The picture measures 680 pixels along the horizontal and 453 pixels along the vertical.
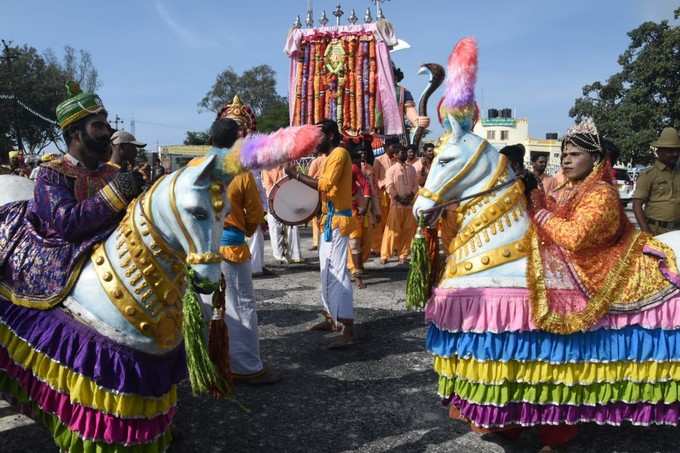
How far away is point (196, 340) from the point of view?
2.45 metres

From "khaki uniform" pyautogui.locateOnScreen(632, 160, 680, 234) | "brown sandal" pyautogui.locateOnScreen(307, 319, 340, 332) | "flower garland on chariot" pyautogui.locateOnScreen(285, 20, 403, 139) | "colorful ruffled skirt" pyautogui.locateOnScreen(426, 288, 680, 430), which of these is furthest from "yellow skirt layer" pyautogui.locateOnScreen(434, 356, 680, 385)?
"flower garland on chariot" pyautogui.locateOnScreen(285, 20, 403, 139)

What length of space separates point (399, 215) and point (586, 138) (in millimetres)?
7011

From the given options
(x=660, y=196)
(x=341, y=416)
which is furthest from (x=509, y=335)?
(x=660, y=196)

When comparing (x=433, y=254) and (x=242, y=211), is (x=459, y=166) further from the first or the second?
(x=242, y=211)

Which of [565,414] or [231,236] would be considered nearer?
[565,414]

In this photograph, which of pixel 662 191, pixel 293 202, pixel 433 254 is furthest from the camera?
pixel 293 202

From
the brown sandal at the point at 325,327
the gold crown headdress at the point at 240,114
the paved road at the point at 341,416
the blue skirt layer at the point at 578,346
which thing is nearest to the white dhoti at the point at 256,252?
the brown sandal at the point at 325,327

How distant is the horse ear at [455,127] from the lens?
10.8 ft

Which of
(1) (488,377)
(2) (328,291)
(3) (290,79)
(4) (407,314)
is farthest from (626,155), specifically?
(1) (488,377)

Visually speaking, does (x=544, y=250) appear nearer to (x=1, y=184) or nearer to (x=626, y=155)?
(x=1, y=184)

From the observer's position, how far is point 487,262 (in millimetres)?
3213

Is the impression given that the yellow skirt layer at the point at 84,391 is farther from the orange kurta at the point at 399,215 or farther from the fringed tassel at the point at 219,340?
the orange kurta at the point at 399,215

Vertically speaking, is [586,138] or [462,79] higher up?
[462,79]

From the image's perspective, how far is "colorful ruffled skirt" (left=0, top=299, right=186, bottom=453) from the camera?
2484 millimetres
